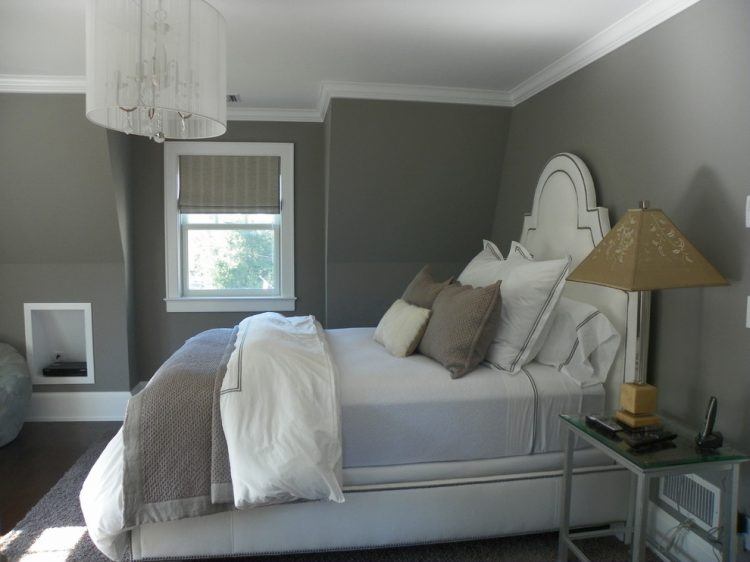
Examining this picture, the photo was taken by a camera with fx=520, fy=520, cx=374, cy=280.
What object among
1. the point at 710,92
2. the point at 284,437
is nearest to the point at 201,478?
the point at 284,437

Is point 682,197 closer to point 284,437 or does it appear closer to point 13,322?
point 284,437

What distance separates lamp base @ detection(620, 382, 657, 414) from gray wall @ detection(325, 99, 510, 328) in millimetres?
2087

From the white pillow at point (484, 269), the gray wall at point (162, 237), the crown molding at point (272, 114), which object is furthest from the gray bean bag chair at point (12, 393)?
the white pillow at point (484, 269)

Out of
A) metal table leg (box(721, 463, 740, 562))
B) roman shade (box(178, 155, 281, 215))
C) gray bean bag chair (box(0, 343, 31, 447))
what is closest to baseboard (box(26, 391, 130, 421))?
gray bean bag chair (box(0, 343, 31, 447))

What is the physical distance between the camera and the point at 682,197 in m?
2.06

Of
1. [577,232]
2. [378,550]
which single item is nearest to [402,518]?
[378,550]

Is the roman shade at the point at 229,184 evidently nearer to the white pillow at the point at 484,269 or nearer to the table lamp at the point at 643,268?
the white pillow at the point at 484,269

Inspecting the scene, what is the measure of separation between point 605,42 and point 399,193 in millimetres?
1573

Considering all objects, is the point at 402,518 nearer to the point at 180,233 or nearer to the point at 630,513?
the point at 630,513

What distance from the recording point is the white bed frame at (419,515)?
1958 mm

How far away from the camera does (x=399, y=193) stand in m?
3.62

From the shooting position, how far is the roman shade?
3.96 meters

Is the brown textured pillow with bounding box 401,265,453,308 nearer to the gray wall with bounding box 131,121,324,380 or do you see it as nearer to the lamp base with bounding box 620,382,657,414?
the lamp base with bounding box 620,382,657,414

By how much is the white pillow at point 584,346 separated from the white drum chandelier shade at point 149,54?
174 cm
